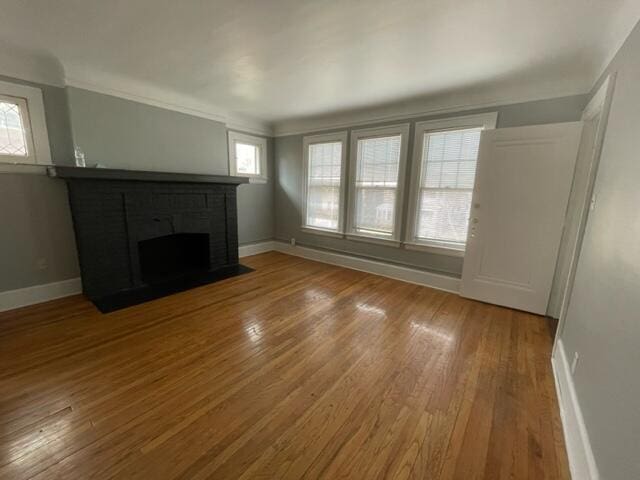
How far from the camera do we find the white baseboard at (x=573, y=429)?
3.81 feet

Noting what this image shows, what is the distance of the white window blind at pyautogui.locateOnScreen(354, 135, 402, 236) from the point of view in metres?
3.89

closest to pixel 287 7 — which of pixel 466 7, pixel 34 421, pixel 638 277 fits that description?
pixel 466 7

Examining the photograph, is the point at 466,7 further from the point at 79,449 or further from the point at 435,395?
the point at 79,449

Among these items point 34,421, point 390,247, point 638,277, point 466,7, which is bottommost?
point 34,421

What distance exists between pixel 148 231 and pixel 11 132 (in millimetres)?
1513

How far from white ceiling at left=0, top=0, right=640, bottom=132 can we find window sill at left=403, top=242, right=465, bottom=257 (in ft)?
6.09

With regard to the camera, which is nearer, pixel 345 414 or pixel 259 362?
pixel 345 414

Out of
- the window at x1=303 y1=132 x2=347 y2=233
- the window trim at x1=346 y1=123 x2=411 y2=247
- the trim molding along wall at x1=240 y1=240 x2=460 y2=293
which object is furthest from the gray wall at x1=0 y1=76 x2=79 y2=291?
the window trim at x1=346 y1=123 x2=411 y2=247

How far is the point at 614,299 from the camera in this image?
4.09ft

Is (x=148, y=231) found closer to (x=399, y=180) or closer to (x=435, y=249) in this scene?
(x=399, y=180)

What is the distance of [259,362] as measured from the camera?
2.02 m

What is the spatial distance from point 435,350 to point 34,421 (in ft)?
8.86

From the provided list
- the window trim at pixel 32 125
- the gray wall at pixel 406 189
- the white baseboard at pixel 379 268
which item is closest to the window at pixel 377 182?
the gray wall at pixel 406 189

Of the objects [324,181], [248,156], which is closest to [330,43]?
[324,181]
